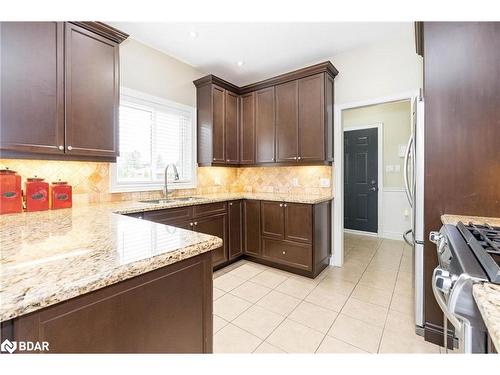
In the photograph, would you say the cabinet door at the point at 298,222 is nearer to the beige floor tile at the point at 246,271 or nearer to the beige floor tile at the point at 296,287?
the beige floor tile at the point at 296,287

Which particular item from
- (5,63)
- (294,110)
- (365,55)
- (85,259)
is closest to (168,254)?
(85,259)

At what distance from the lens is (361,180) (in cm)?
459

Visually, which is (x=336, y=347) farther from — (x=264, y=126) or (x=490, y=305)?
(x=264, y=126)

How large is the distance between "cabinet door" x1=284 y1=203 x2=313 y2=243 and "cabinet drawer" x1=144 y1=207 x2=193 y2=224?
1186 mm

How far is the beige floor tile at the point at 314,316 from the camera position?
1878 mm

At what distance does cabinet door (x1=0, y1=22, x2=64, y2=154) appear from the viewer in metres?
1.59

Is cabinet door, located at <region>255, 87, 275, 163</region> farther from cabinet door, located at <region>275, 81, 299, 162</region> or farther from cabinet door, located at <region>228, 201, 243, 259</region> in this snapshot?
cabinet door, located at <region>228, 201, 243, 259</region>

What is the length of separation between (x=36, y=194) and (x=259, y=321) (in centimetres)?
210

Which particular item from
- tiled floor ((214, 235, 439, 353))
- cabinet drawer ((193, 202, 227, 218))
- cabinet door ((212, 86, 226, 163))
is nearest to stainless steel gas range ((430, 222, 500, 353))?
tiled floor ((214, 235, 439, 353))

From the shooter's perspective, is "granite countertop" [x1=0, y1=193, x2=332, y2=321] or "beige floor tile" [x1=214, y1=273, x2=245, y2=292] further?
"beige floor tile" [x1=214, y1=273, x2=245, y2=292]

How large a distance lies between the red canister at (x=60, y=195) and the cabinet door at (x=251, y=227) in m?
1.95

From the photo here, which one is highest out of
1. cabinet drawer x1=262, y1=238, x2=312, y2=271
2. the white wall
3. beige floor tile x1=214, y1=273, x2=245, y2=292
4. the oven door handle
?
the white wall

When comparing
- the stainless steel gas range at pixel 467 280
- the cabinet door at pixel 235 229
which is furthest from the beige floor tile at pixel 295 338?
the cabinet door at pixel 235 229
